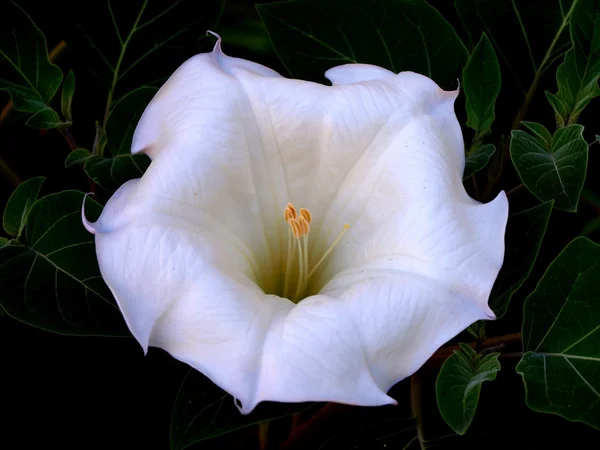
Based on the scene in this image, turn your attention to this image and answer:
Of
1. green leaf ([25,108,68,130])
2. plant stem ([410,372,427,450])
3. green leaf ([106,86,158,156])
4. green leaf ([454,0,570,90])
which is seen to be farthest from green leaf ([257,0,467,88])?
plant stem ([410,372,427,450])

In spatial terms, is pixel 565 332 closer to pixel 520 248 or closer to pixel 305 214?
pixel 520 248

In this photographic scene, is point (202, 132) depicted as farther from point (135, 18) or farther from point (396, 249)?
point (135, 18)

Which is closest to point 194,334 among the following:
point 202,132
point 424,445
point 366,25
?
point 202,132

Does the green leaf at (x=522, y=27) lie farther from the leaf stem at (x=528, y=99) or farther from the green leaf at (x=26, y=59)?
the green leaf at (x=26, y=59)

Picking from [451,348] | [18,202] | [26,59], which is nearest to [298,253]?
[451,348]

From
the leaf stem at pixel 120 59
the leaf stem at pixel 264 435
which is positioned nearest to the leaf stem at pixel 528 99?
the leaf stem at pixel 264 435

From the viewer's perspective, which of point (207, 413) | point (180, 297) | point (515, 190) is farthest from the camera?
point (515, 190)
